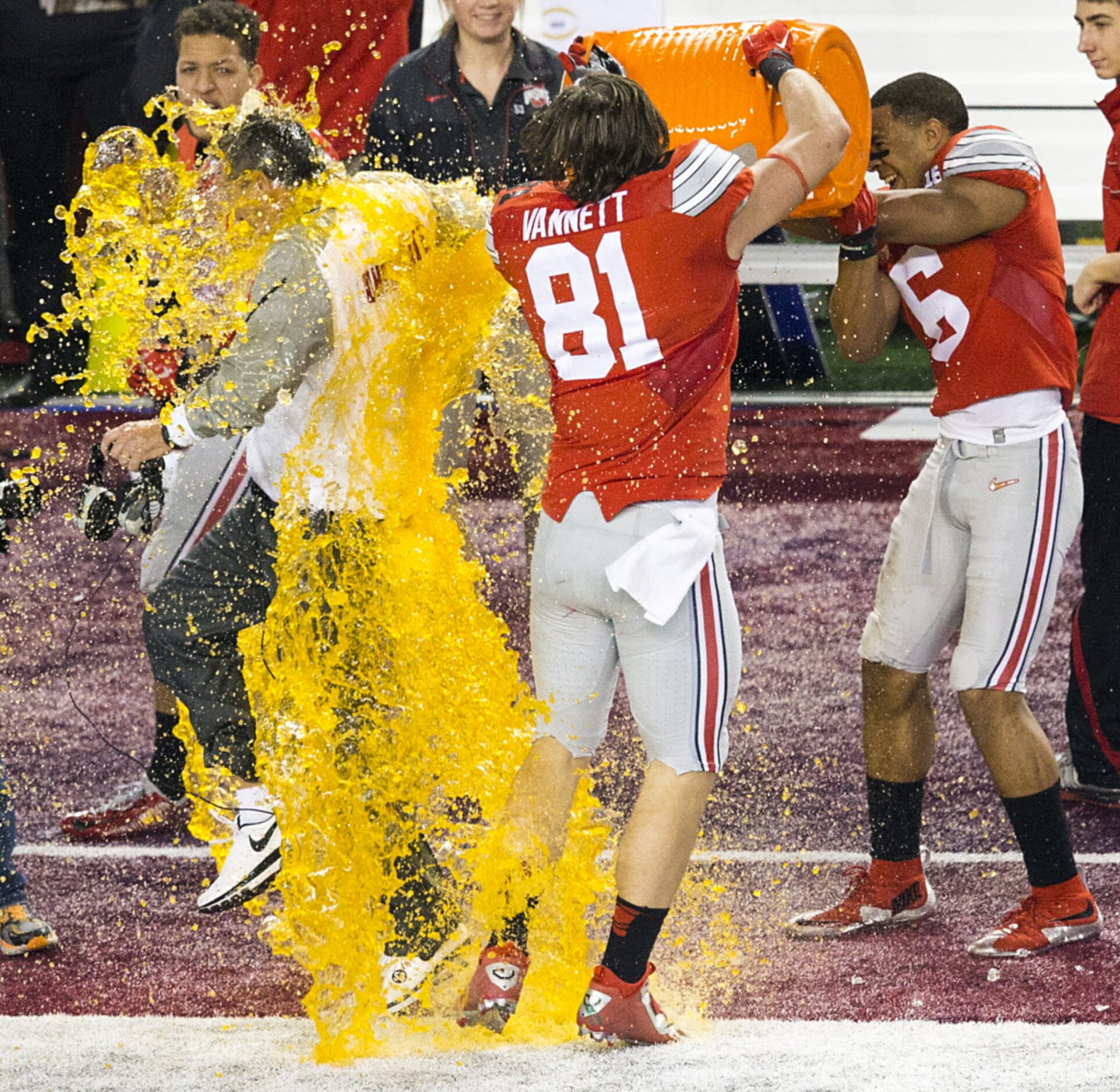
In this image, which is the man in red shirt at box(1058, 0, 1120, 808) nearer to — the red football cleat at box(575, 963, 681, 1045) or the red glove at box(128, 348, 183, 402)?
the red football cleat at box(575, 963, 681, 1045)

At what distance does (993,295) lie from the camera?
3.66 meters

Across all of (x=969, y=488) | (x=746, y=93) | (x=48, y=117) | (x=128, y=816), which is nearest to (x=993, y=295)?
(x=969, y=488)

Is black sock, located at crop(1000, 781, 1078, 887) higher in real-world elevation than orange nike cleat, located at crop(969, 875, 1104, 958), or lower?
higher

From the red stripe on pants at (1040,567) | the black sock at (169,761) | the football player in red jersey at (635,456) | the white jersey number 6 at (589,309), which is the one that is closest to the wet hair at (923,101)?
the football player in red jersey at (635,456)

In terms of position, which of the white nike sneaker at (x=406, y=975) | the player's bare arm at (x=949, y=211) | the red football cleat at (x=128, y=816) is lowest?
the red football cleat at (x=128, y=816)

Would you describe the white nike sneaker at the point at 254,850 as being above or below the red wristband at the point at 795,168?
below

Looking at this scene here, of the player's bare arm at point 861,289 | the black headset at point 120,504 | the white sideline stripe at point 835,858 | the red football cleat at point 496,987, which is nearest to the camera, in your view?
the red football cleat at point 496,987

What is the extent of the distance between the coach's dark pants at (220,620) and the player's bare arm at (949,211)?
1444 mm

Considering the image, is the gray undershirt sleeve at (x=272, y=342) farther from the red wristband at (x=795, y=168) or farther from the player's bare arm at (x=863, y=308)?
the player's bare arm at (x=863, y=308)

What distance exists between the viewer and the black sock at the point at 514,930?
3.21 metres

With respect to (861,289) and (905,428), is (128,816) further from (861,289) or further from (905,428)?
(905,428)

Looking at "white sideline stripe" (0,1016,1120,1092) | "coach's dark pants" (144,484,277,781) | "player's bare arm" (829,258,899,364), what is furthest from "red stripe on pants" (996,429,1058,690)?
"coach's dark pants" (144,484,277,781)

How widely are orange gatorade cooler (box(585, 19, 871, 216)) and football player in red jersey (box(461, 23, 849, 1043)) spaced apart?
23 cm

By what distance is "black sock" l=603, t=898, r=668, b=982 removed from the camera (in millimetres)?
3057
